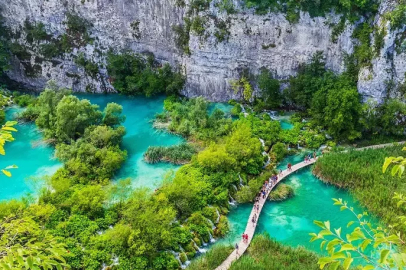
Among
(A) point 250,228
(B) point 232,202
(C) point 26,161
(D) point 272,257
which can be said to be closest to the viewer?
(D) point 272,257

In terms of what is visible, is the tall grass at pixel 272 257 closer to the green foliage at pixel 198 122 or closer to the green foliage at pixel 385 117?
the green foliage at pixel 198 122

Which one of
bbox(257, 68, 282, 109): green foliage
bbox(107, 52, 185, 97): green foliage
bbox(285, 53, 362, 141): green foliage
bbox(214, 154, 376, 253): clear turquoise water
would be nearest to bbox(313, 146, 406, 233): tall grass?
bbox(214, 154, 376, 253): clear turquoise water

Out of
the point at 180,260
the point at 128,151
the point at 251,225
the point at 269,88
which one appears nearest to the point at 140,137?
the point at 128,151

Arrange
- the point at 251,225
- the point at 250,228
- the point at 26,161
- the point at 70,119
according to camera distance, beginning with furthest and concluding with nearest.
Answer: the point at 70,119 → the point at 26,161 → the point at 251,225 → the point at 250,228

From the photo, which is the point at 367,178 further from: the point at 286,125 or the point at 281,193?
the point at 286,125

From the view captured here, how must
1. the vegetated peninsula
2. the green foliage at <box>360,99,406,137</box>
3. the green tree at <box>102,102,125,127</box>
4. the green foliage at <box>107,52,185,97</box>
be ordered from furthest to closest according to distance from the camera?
the green foliage at <box>107,52,185,97</box> < the green tree at <box>102,102,125,127</box> < the green foliage at <box>360,99,406,137</box> < the vegetated peninsula

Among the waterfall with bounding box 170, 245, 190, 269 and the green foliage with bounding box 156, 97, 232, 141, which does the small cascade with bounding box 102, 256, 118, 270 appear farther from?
the green foliage with bounding box 156, 97, 232, 141
